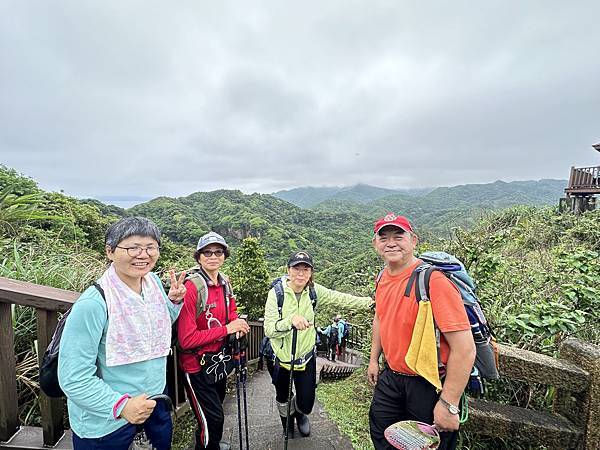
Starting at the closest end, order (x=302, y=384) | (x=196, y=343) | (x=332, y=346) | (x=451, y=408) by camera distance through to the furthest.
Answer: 1. (x=451, y=408)
2. (x=196, y=343)
3. (x=302, y=384)
4. (x=332, y=346)

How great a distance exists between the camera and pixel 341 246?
45625 mm

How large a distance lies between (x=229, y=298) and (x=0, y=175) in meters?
7.44

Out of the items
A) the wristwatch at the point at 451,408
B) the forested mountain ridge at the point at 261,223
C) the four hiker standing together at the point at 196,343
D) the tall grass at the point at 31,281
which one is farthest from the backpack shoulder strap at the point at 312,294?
the forested mountain ridge at the point at 261,223

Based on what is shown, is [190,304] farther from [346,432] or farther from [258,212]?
[258,212]

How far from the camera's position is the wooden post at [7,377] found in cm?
159

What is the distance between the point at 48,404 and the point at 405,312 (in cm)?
198

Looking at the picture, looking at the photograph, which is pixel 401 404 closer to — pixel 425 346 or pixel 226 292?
pixel 425 346

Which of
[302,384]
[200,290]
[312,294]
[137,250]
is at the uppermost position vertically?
[137,250]

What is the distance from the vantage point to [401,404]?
1820mm

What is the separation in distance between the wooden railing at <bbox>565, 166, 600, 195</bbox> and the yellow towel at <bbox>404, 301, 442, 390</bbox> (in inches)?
518

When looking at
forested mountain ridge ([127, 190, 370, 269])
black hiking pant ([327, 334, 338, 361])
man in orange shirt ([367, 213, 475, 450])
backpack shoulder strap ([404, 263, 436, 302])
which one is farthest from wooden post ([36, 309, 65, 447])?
forested mountain ridge ([127, 190, 370, 269])

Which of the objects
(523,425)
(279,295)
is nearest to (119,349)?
(279,295)

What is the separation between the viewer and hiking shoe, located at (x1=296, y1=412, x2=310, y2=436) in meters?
2.64

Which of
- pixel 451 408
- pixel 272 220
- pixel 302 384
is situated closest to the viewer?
pixel 451 408
